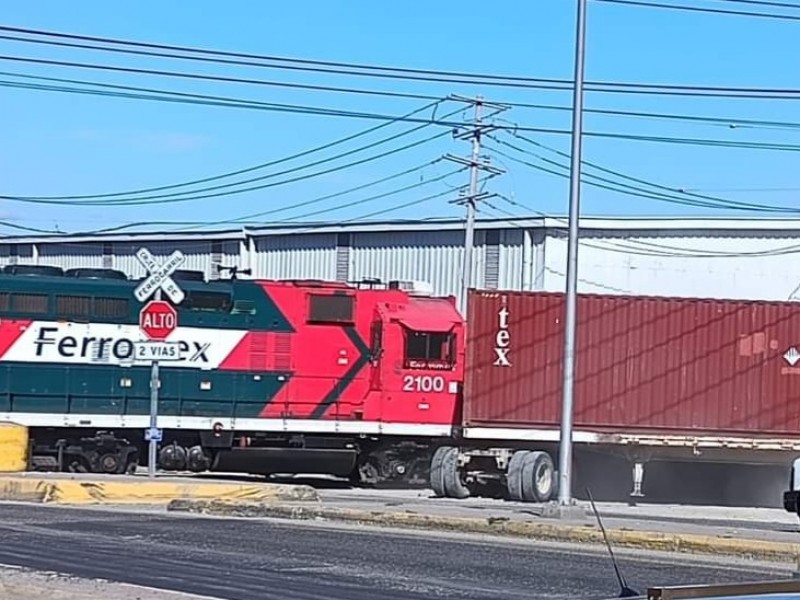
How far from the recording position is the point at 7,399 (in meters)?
27.6

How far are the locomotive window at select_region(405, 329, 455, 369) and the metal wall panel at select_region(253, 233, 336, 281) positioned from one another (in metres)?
23.3

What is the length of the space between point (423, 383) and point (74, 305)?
6.97 meters

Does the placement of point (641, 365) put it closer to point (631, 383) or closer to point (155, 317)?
point (631, 383)

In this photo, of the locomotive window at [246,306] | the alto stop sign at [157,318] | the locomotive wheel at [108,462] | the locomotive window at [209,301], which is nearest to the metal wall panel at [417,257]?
the locomotive window at [246,306]

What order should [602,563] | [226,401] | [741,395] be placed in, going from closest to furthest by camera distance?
[602,563] → [741,395] → [226,401]

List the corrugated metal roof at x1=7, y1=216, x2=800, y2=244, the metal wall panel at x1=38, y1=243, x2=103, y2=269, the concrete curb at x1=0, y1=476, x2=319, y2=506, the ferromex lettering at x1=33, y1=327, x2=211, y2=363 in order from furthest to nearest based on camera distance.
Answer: the metal wall panel at x1=38, y1=243, x2=103, y2=269
the corrugated metal roof at x1=7, y1=216, x2=800, y2=244
the ferromex lettering at x1=33, y1=327, x2=211, y2=363
the concrete curb at x1=0, y1=476, x2=319, y2=506

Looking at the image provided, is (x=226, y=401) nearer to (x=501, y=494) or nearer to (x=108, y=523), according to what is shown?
(x=501, y=494)

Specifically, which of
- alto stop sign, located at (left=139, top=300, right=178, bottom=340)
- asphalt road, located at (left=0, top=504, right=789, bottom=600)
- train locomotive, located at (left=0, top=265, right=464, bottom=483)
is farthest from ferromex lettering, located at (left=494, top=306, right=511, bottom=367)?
asphalt road, located at (left=0, top=504, right=789, bottom=600)

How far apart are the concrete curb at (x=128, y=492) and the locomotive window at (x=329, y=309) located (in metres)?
7.44

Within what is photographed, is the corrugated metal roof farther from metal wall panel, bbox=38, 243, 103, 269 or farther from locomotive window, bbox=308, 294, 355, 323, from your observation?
locomotive window, bbox=308, 294, 355, 323

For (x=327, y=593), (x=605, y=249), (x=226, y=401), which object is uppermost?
(x=605, y=249)

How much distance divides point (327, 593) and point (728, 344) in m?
16.5

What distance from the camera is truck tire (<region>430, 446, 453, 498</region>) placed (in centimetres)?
2662

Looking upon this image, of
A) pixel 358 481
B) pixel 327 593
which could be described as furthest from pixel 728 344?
pixel 327 593
